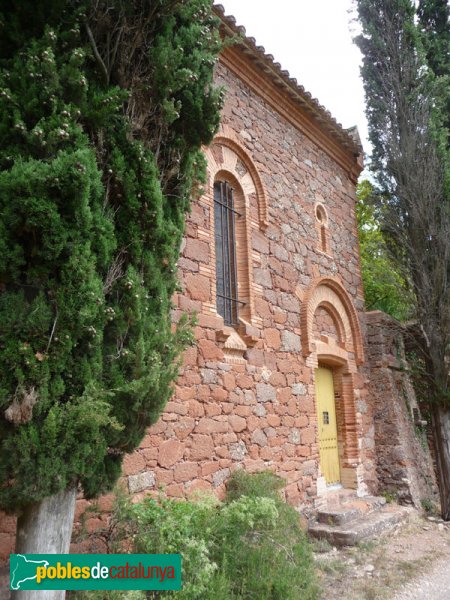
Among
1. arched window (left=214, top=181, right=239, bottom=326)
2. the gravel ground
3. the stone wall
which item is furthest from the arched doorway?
the gravel ground

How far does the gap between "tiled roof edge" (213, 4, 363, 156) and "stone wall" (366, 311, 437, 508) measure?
11.0 ft

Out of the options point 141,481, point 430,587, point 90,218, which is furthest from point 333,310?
point 90,218

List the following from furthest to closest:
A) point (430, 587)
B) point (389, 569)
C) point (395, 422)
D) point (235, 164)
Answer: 1. point (395, 422)
2. point (235, 164)
3. point (389, 569)
4. point (430, 587)

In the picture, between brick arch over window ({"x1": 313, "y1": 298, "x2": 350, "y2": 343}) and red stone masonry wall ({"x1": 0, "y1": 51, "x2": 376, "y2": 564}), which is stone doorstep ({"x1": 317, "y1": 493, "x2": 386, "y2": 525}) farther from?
brick arch over window ({"x1": 313, "y1": 298, "x2": 350, "y2": 343})

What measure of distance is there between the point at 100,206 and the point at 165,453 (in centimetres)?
271

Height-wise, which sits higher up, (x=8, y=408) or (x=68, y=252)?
(x=68, y=252)

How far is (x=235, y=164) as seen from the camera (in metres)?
6.79

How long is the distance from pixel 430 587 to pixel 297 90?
694 centimetres

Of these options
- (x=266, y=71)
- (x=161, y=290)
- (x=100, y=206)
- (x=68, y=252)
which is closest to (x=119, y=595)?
(x=161, y=290)

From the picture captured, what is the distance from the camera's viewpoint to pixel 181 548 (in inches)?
138

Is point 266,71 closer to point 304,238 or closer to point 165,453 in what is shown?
point 304,238

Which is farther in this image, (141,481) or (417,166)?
(417,166)

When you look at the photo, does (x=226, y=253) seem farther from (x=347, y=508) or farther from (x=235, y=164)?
(x=347, y=508)

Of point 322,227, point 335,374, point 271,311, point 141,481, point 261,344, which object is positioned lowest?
point 141,481
